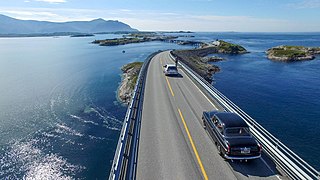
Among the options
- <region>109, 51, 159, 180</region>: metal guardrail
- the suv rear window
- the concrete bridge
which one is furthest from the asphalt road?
the suv rear window

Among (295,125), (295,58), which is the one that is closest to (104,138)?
(295,125)

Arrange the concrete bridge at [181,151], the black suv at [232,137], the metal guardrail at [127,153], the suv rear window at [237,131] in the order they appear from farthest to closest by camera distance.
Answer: the suv rear window at [237,131] < the black suv at [232,137] < the concrete bridge at [181,151] < the metal guardrail at [127,153]

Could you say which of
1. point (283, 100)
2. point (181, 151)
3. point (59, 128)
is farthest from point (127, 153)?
point (283, 100)

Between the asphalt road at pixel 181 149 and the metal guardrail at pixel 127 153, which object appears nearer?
the metal guardrail at pixel 127 153

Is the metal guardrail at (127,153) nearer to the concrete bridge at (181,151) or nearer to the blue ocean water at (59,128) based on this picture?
the concrete bridge at (181,151)

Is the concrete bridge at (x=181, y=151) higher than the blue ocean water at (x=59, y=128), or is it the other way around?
the concrete bridge at (x=181, y=151)

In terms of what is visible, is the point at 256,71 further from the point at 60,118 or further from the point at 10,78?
the point at 10,78

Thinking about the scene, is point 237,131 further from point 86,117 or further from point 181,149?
point 86,117

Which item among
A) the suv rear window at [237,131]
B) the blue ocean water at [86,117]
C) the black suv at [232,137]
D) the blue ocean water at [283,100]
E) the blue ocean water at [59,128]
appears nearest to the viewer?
the black suv at [232,137]

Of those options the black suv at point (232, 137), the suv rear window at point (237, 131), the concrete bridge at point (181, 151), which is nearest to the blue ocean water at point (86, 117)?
the concrete bridge at point (181, 151)
